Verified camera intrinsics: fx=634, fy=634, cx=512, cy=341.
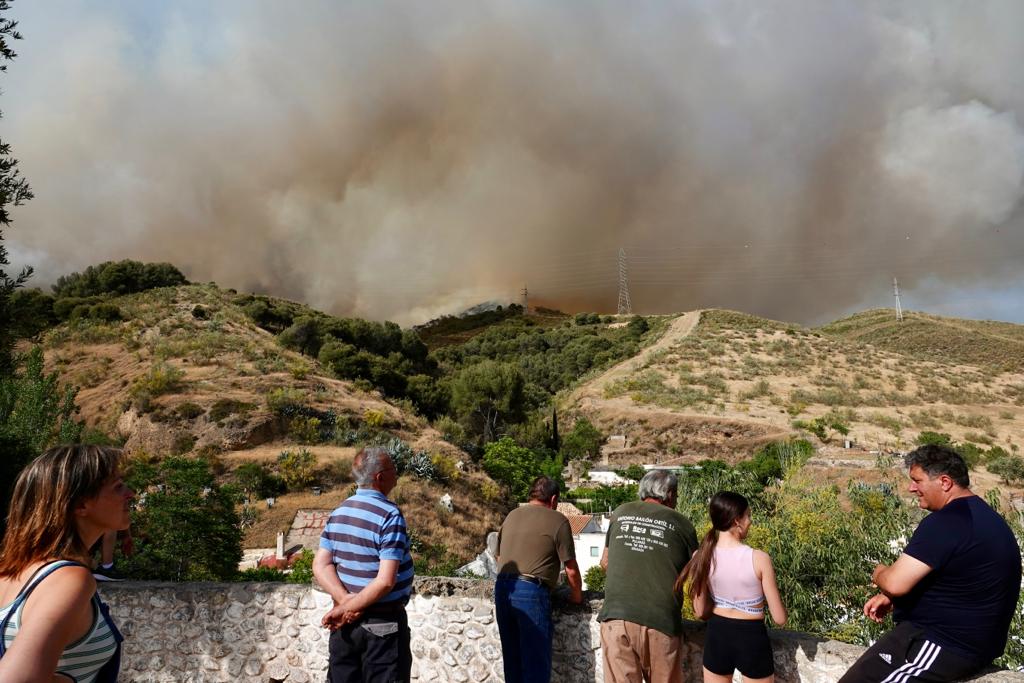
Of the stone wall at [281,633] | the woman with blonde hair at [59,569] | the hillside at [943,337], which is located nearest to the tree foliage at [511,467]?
the stone wall at [281,633]

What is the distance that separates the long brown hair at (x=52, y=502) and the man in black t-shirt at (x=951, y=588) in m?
3.02

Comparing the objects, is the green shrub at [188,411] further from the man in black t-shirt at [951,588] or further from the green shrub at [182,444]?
the man in black t-shirt at [951,588]

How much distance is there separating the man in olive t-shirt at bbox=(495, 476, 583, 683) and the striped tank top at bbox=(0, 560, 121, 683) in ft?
7.50

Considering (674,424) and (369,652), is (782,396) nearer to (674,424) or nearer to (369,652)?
(674,424)

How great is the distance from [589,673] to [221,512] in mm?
6619

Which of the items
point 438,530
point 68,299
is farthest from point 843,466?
point 68,299

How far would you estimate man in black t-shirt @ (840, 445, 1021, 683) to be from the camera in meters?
2.60

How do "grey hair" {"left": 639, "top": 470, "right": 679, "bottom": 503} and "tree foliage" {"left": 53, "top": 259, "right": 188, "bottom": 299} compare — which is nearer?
"grey hair" {"left": 639, "top": 470, "right": 679, "bottom": 503}

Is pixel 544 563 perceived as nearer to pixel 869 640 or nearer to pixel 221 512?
pixel 869 640

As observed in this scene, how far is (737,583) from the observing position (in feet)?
10.3

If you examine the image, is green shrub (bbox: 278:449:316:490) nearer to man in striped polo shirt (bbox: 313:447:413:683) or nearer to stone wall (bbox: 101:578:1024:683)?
stone wall (bbox: 101:578:1024:683)

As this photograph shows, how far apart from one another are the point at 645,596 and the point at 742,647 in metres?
0.51

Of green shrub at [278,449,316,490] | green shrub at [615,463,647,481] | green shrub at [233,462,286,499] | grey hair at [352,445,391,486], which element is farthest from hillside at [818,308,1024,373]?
grey hair at [352,445,391,486]

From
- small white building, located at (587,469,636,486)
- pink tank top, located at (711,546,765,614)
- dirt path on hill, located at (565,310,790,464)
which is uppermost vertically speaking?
dirt path on hill, located at (565,310,790,464)
